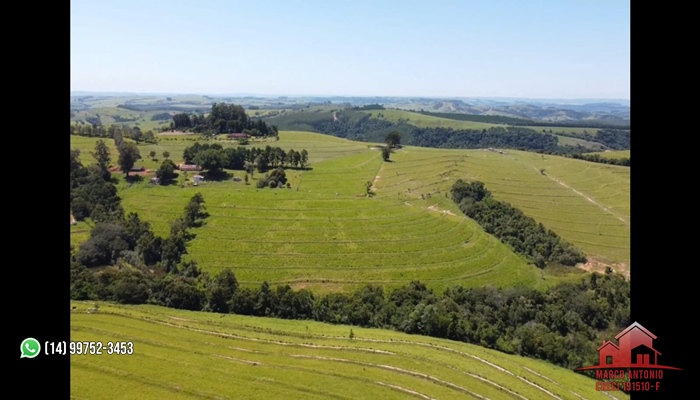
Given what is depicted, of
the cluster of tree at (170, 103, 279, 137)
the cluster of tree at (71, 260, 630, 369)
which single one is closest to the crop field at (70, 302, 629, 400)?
the cluster of tree at (71, 260, 630, 369)

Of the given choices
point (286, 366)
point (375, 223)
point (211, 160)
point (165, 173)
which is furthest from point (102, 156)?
point (286, 366)

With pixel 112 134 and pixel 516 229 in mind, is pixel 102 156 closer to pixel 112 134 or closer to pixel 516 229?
pixel 112 134

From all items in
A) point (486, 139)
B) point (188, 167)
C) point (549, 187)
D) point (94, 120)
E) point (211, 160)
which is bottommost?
point (549, 187)
